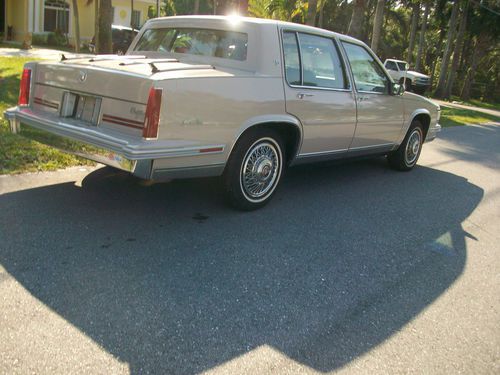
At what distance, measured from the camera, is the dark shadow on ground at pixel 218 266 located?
2.80 m

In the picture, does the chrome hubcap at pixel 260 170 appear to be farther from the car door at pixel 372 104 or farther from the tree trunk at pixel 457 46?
the tree trunk at pixel 457 46

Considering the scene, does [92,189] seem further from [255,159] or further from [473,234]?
[473,234]

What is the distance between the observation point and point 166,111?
370 centimetres

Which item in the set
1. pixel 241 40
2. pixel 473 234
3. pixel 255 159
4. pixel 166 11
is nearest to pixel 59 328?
pixel 255 159

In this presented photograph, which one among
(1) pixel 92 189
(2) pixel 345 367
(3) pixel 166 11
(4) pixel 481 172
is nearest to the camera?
(2) pixel 345 367

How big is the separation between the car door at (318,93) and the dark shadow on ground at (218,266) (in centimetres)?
71

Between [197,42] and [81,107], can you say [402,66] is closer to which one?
[197,42]

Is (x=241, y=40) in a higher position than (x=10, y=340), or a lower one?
higher

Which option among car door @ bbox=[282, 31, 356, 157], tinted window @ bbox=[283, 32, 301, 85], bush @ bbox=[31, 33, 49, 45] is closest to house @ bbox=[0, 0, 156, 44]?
bush @ bbox=[31, 33, 49, 45]

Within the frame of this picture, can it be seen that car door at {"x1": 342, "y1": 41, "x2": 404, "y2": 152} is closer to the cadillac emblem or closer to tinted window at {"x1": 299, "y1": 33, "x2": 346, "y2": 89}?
tinted window at {"x1": 299, "y1": 33, "x2": 346, "y2": 89}

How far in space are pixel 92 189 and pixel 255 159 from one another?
168 centimetres

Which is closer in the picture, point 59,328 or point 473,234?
point 59,328

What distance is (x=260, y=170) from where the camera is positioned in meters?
4.75

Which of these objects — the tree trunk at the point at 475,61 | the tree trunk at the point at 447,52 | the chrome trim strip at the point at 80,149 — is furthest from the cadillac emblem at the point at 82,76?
the tree trunk at the point at 475,61
